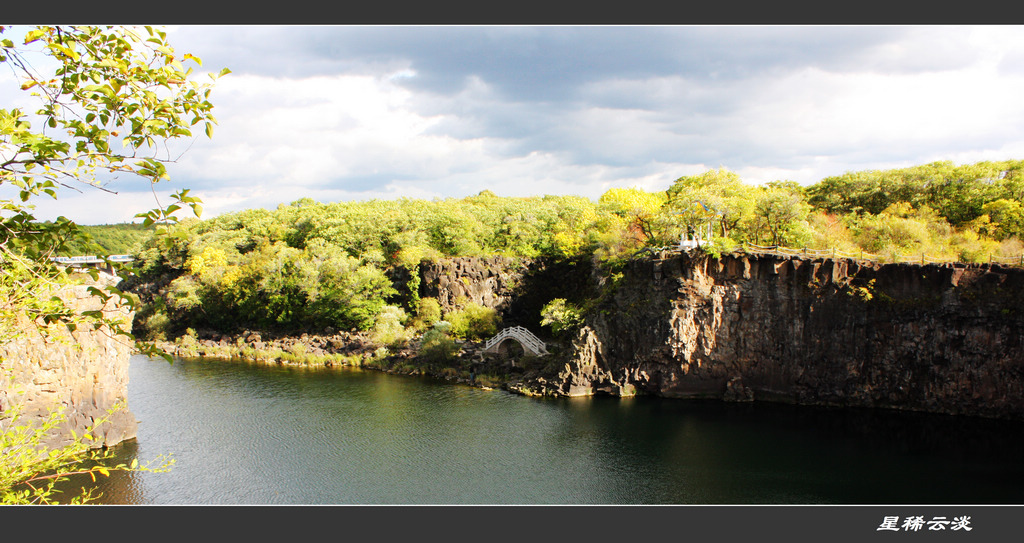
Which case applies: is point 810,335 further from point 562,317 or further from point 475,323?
point 475,323

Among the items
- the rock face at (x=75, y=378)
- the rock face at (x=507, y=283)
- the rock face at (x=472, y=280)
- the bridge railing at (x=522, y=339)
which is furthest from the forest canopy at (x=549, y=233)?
the rock face at (x=75, y=378)

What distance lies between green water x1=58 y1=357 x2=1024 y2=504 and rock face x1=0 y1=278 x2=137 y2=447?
1707 mm

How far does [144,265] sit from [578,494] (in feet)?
170

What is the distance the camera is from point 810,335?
2809 cm

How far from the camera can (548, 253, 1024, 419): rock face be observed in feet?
82.7

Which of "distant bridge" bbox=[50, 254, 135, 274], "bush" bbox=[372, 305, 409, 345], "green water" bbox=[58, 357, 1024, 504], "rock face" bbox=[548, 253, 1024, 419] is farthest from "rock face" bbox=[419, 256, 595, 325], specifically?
"distant bridge" bbox=[50, 254, 135, 274]

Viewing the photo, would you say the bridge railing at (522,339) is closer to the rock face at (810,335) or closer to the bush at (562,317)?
the bush at (562,317)

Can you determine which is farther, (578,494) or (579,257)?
(579,257)

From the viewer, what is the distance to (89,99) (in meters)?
5.70

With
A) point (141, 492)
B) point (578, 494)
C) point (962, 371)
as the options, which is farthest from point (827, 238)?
point (141, 492)

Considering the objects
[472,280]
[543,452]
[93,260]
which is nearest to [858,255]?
[543,452]

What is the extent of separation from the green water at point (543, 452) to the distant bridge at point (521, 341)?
5662 millimetres

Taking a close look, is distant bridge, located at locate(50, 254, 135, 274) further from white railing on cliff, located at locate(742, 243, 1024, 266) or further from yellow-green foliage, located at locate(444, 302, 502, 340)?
yellow-green foliage, located at locate(444, 302, 502, 340)

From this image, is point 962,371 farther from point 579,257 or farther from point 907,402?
point 579,257
